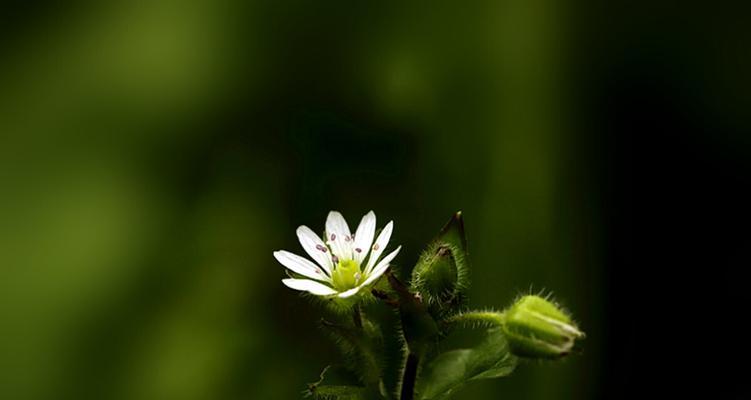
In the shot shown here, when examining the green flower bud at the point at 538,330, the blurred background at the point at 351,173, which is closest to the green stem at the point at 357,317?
the green flower bud at the point at 538,330

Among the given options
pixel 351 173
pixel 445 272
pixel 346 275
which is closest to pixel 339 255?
pixel 346 275

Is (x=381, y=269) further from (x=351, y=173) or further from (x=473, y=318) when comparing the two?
(x=351, y=173)

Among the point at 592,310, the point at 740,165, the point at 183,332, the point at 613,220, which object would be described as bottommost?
the point at 183,332

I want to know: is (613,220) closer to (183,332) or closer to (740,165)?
(740,165)

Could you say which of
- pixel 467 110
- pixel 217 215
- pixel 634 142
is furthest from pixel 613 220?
pixel 217 215

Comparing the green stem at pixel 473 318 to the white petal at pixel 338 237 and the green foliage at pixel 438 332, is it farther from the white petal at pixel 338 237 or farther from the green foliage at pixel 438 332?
the white petal at pixel 338 237
